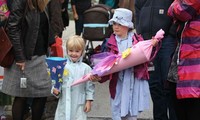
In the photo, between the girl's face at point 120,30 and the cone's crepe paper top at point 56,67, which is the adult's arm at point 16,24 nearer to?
the cone's crepe paper top at point 56,67

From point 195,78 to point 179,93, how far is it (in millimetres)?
188

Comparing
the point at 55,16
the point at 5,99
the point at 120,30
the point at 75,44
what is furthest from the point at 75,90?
the point at 55,16

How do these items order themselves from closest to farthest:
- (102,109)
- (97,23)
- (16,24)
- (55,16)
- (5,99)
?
1. (16,24)
2. (5,99)
3. (102,109)
4. (55,16)
5. (97,23)

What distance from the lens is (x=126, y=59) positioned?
4.05 m

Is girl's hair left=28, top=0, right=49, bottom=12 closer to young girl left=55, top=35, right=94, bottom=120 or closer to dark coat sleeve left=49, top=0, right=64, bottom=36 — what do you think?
young girl left=55, top=35, right=94, bottom=120

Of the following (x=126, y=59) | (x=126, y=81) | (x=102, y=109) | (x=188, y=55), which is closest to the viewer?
(x=188, y=55)

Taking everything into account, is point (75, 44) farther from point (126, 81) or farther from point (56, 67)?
point (126, 81)

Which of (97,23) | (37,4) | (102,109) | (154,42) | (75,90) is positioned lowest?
(102,109)

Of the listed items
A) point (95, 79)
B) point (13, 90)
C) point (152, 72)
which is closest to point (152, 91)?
point (152, 72)

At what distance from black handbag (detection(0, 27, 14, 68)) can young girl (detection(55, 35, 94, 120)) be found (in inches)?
26.7

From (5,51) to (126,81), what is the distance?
132cm

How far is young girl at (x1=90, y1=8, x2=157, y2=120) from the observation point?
423cm

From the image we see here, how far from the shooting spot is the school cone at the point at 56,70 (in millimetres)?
4109

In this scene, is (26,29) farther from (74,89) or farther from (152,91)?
(152,91)
